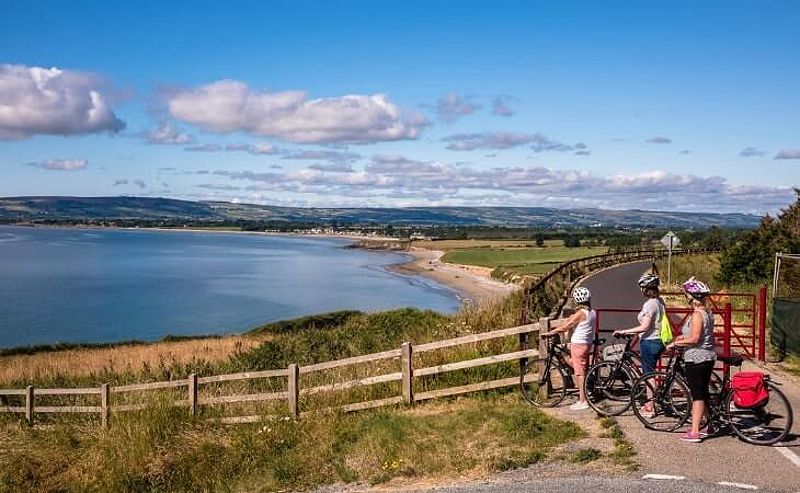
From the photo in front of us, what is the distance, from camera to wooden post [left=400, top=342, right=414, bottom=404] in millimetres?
10906

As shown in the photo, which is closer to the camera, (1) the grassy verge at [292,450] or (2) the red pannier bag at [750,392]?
(2) the red pannier bag at [750,392]

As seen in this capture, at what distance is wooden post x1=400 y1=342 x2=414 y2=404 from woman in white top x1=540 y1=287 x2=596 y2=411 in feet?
7.37

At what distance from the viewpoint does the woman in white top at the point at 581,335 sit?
9453 mm

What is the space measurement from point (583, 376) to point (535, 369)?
3.64 feet

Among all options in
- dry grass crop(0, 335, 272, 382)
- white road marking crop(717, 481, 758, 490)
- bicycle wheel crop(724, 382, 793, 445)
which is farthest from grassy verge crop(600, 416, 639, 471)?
dry grass crop(0, 335, 272, 382)

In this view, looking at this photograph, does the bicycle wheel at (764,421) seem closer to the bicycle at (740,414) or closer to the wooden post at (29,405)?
the bicycle at (740,414)

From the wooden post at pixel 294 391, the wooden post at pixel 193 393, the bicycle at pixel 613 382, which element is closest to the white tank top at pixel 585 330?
the bicycle at pixel 613 382

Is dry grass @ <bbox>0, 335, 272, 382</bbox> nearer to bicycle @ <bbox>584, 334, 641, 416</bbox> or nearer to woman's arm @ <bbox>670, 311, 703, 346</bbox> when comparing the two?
bicycle @ <bbox>584, 334, 641, 416</bbox>

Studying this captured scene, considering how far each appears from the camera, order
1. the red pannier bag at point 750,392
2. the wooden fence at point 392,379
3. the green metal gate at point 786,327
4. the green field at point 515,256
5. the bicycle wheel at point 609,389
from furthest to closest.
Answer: the green field at point 515,256, the green metal gate at point 786,327, the wooden fence at point 392,379, the bicycle wheel at point 609,389, the red pannier bag at point 750,392

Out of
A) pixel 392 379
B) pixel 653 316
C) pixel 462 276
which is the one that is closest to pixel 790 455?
pixel 653 316

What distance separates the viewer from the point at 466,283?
3723 inches

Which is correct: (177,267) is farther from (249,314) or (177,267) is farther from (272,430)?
(272,430)

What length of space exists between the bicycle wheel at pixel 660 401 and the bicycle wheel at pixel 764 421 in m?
0.55

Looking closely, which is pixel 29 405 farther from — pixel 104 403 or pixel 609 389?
pixel 609 389
